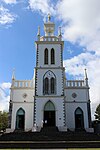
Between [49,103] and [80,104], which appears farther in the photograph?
[80,104]

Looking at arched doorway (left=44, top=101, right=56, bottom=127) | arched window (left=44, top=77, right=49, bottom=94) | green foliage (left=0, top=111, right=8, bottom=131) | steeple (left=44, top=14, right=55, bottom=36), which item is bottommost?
green foliage (left=0, top=111, right=8, bottom=131)

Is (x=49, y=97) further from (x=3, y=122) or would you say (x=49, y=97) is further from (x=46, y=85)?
(x=3, y=122)

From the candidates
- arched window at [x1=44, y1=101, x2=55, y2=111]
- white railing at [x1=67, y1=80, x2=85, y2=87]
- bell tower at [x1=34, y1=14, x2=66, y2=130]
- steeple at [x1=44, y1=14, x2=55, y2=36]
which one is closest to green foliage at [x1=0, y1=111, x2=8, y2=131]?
bell tower at [x1=34, y1=14, x2=66, y2=130]

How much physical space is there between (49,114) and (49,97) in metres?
2.74

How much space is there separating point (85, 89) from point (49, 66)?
7828 mm

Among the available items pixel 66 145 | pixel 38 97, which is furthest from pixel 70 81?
pixel 66 145

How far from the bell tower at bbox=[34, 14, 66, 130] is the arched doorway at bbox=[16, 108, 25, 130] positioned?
3.72 meters

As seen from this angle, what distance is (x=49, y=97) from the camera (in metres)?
31.4

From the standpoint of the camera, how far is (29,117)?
3300cm

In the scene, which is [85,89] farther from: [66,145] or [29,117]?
[66,145]

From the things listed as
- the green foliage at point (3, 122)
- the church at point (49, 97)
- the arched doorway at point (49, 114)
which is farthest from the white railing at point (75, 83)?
the green foliage at point (3, 122)

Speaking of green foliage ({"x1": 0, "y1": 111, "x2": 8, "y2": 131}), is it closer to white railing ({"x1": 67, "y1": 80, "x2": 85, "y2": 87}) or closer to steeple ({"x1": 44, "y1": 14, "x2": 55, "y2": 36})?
white railing ({"x1": 67, "y1": 80, "x2": 85, "y2": 87})

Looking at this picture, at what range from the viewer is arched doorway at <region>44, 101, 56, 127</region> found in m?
30.5

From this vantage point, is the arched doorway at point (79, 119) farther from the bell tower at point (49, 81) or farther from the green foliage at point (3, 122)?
the green foliage at point (3, 122)
